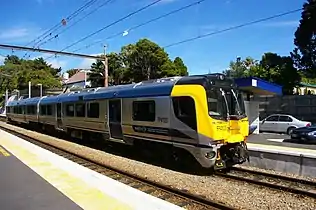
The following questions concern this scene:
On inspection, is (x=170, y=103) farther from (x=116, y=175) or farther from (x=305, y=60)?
(x=305, y=60)

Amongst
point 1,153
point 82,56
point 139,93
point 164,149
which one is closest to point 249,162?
point 164,149

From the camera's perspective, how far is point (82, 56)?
97.4ft

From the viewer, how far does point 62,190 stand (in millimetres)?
8430

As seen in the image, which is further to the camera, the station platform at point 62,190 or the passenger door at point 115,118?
the passenger door at point 115,118

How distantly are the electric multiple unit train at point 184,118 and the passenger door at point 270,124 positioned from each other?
14.6 m

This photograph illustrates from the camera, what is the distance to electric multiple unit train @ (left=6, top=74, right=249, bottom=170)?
11391 mm

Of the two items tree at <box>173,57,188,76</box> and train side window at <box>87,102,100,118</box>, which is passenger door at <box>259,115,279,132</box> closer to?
train side window at <box>87,102,100,118</box>

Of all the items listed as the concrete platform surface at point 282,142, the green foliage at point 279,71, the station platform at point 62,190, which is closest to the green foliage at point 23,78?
the green foliage at point 279,71

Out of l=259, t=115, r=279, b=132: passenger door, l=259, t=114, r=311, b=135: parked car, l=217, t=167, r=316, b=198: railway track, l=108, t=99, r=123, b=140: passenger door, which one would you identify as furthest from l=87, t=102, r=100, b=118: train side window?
l=259, t=115, r=279, b=132: passenger door

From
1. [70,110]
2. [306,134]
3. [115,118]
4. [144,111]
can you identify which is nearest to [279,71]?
[306,134]

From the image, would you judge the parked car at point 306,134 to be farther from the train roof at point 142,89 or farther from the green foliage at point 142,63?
the green foliage at point 142,63

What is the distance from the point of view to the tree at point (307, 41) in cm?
4222

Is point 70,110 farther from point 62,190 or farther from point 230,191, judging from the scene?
point 230,191

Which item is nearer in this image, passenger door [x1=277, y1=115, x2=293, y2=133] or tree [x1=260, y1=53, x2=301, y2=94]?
passenger door [x1=277, y1=115, x2=293, y2=133]
